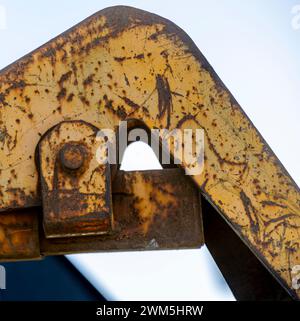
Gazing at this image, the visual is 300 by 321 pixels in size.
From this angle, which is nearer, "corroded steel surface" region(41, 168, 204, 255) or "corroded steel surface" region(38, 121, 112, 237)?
"corroded steel surface" region(38, 121, 112, 237)

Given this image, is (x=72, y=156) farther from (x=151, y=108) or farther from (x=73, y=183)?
(x=151, y=108)

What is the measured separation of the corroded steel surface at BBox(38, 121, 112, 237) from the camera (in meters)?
1.49

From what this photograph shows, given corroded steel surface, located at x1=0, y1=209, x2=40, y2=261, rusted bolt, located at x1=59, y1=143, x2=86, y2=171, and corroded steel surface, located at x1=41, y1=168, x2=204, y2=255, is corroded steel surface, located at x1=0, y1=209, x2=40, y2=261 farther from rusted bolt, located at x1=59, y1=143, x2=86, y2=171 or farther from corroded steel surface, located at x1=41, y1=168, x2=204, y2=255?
rusted bolt, located at x1=59, y1=143, x2=86, y2=171

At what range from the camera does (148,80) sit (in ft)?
5.21

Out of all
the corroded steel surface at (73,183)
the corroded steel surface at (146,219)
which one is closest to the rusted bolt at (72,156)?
the corroded steel surface at (73,183)

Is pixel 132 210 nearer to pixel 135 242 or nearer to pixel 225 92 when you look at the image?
pixel 135 242

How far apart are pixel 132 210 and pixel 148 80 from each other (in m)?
0.31

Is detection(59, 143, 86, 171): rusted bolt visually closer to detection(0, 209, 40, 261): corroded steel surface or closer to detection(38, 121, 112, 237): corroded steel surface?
detection(38, 121, 112, 237): corroded steel surface

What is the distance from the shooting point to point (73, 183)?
150 cm

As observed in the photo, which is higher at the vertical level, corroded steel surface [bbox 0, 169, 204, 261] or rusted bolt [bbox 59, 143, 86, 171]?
rusted bolt [bbox 59, 143, 86, 171]

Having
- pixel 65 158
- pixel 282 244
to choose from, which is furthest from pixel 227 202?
pixel 65 158

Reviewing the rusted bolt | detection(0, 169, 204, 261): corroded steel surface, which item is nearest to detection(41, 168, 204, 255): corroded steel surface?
detection(0, 169, 204, 261): corroded steel surface

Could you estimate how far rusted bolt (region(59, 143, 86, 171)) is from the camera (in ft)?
4.88

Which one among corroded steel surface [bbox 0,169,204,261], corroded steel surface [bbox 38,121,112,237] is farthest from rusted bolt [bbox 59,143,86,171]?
corroded steel surface [bbox 0,169,204,261]
